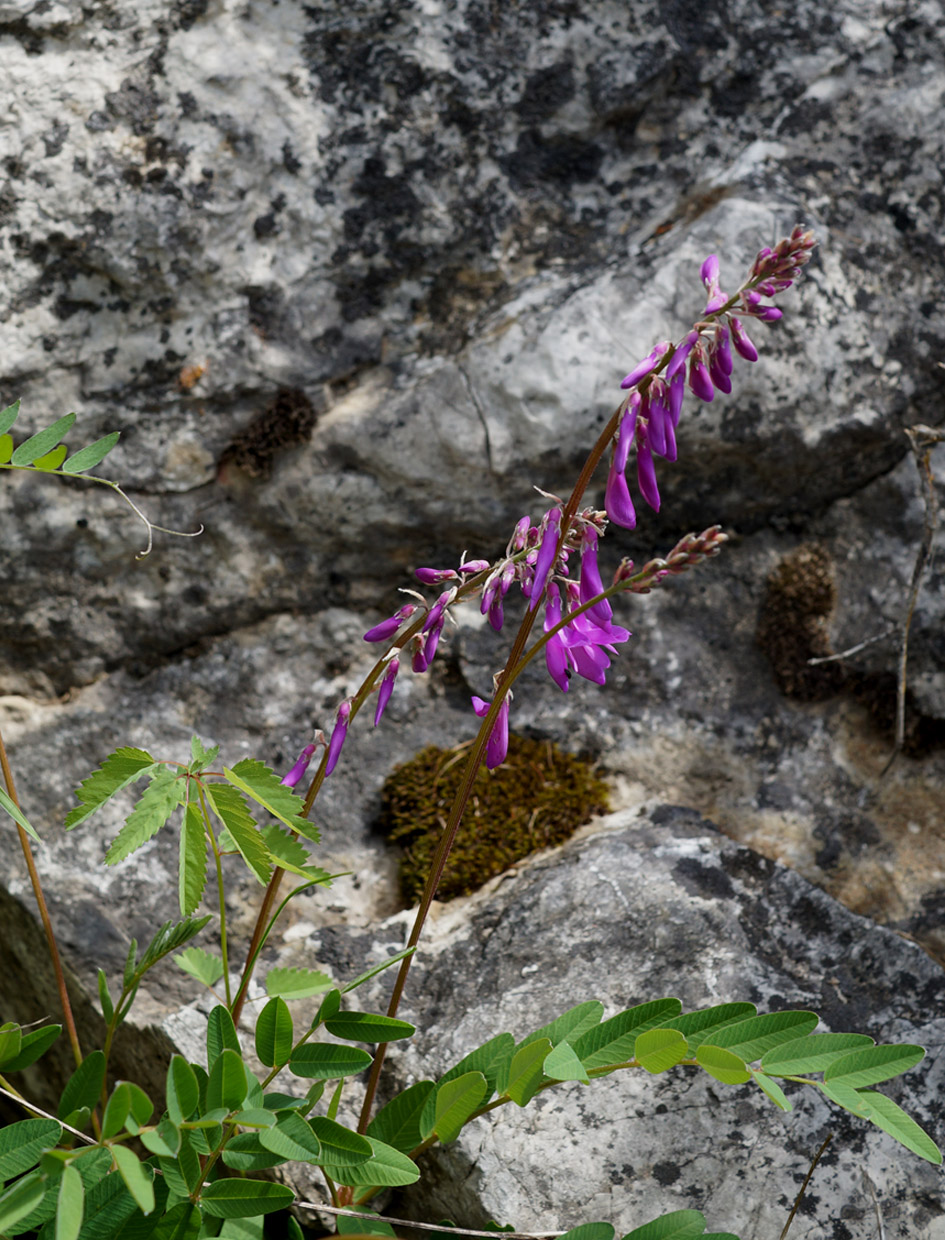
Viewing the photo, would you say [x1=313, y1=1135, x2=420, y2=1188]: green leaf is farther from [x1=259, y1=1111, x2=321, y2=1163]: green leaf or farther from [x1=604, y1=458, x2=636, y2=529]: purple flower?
[x1=604, y1=458, x2=636, y2=529]: purple flower

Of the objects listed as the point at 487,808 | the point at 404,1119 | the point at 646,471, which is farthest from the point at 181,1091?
the point at 487,808

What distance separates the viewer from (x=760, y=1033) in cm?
159

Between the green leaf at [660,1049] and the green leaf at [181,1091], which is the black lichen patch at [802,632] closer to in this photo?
the green leaf at [660,1049]

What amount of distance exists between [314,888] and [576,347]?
1744 mm

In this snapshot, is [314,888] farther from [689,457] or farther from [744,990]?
[689,457]

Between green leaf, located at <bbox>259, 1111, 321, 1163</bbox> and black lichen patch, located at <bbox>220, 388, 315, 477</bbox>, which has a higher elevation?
black lichen patch, located at <bbox>220, 388, 315, 477</bbox>

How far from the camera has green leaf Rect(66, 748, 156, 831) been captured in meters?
1.55

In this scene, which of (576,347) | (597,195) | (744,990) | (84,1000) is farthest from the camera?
(597,195)

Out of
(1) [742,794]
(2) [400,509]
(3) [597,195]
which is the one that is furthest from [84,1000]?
(3) [597,195]

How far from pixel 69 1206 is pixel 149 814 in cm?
54

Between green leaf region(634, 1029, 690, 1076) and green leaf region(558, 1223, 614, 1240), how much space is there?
0.29 meters

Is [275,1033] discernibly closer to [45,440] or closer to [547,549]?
[547,549]

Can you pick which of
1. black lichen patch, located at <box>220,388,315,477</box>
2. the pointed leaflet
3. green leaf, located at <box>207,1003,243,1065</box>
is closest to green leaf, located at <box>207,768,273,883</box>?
the pointed leaflet

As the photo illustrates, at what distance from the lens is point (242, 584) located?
305 cm
